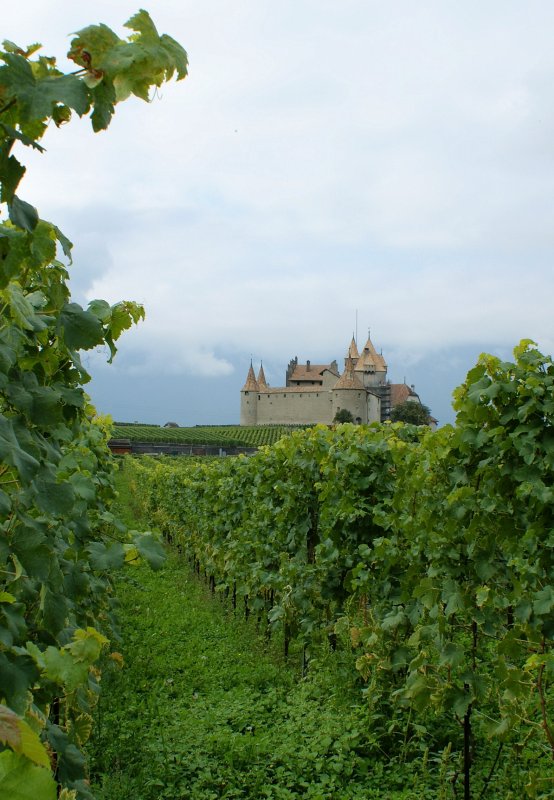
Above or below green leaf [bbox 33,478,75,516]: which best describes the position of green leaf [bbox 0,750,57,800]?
below

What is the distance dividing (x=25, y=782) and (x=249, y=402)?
4119 inches

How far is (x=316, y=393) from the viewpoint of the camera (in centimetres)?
10250

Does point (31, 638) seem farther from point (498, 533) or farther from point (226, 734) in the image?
point (226, 734)

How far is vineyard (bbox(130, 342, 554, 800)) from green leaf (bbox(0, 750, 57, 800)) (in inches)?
114

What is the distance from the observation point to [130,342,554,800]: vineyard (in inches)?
150

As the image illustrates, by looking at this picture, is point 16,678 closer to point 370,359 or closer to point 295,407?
point 295,407

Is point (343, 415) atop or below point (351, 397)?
below

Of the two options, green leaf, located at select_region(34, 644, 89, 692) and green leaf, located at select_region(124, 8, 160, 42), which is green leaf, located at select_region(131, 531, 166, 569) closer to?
green leaf, located at select_region(34, 644, 89, 692)

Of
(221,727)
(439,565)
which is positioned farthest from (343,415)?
(439,565)

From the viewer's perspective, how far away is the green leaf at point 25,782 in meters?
0.74

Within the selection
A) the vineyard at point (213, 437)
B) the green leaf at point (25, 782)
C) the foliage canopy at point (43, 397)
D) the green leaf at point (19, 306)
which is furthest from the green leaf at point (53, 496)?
the vineyard at point (213, 437)

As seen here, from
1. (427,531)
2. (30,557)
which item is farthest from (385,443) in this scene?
(30,557)

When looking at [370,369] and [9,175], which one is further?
[370,369]

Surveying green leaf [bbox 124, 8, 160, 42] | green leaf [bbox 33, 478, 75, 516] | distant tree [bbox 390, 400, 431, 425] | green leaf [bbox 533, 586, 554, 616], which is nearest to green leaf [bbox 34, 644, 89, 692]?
green leaf [bbox 33, 478, 75, 516]
